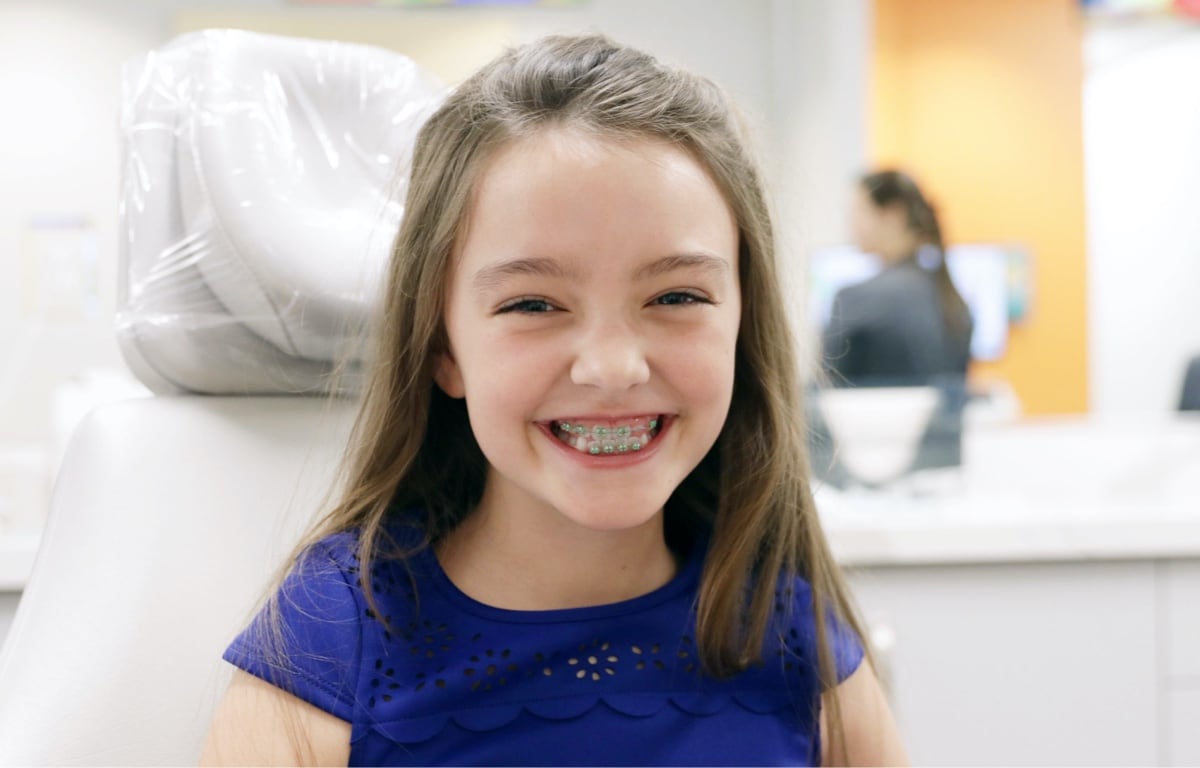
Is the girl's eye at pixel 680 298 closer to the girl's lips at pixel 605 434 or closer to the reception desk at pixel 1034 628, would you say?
the girl's lips at pixel 605 434

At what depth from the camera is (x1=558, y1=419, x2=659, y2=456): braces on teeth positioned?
720 millimetres

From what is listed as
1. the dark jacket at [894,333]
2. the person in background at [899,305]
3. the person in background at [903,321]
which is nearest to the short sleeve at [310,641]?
the person in background at [903,321]

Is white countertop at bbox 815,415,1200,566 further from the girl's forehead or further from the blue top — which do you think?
the girl's forehead

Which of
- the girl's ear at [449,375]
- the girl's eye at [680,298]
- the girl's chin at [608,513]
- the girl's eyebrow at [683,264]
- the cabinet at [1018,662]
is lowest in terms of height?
the cabinet at [1018,662]

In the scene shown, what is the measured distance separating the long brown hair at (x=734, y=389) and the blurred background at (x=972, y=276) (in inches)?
3.7

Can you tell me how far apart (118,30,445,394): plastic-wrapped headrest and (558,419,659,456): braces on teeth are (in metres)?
0.22

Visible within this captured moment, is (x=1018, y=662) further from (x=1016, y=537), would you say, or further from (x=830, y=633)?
(x=830, y=633)

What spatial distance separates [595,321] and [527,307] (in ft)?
0.17

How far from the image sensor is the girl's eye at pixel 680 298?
2.39 ft

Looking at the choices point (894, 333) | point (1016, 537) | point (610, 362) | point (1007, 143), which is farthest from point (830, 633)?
point (1007, 143)

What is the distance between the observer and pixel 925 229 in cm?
254

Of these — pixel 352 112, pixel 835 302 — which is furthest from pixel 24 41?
pixel 352 112

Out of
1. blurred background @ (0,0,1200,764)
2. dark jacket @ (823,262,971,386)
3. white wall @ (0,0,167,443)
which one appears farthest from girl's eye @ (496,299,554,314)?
white wall @ (0,0,167,443)

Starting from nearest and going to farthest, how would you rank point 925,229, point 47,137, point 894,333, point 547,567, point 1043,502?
point 547,567 < point 1043,502 < point 894,333 < point 925,229 < point 47,137
